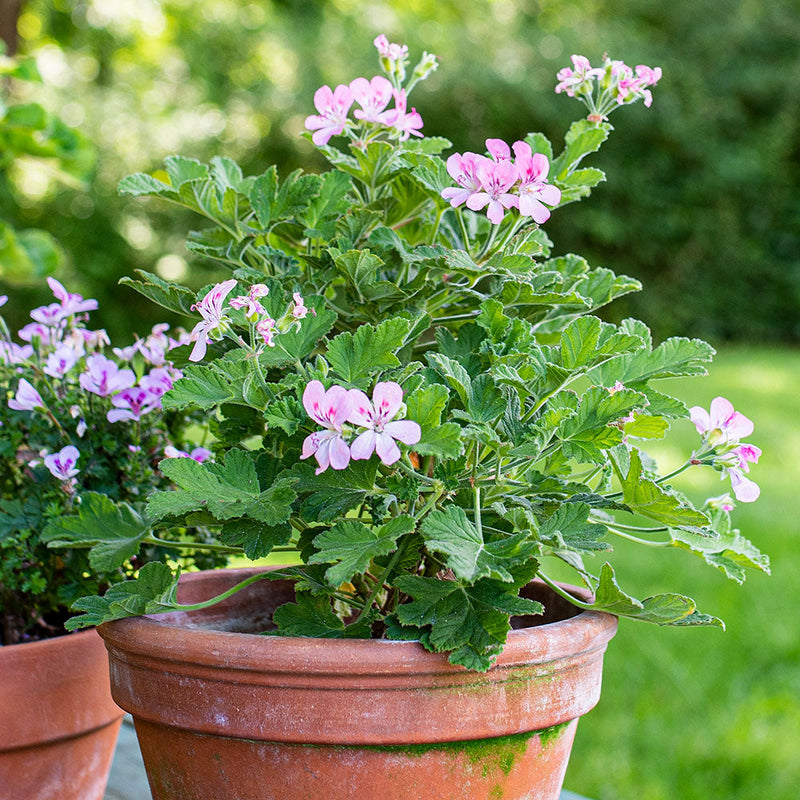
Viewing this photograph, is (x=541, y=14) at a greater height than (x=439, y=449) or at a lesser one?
greater

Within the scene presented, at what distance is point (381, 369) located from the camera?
80cm

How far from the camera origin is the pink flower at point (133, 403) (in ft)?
3.58

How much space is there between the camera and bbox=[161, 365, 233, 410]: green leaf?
0.82 m

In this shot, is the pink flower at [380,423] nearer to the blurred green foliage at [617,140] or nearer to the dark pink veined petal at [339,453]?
the dark pink veined petal at [339,453]

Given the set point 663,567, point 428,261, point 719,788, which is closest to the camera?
point 428,261

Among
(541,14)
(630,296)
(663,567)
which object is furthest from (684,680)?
(541,14)

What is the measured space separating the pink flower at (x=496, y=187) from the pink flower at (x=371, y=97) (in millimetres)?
183

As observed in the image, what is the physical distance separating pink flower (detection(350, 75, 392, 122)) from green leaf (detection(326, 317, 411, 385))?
0.90 ft

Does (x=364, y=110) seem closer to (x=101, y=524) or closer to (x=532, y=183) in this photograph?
(x=532, y=183)

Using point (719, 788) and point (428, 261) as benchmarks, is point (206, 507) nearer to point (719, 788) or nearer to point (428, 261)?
point (428, 261)

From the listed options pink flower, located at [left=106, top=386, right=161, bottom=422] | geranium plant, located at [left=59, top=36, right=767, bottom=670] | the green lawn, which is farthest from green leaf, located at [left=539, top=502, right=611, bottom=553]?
the green lawn

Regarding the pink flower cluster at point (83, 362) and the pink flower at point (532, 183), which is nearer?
the pink flower at point (532, 183)

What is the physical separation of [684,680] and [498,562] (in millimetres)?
1883

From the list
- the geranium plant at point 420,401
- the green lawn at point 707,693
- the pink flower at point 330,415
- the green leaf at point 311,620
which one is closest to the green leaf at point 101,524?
the geranium plant at point 420,401
